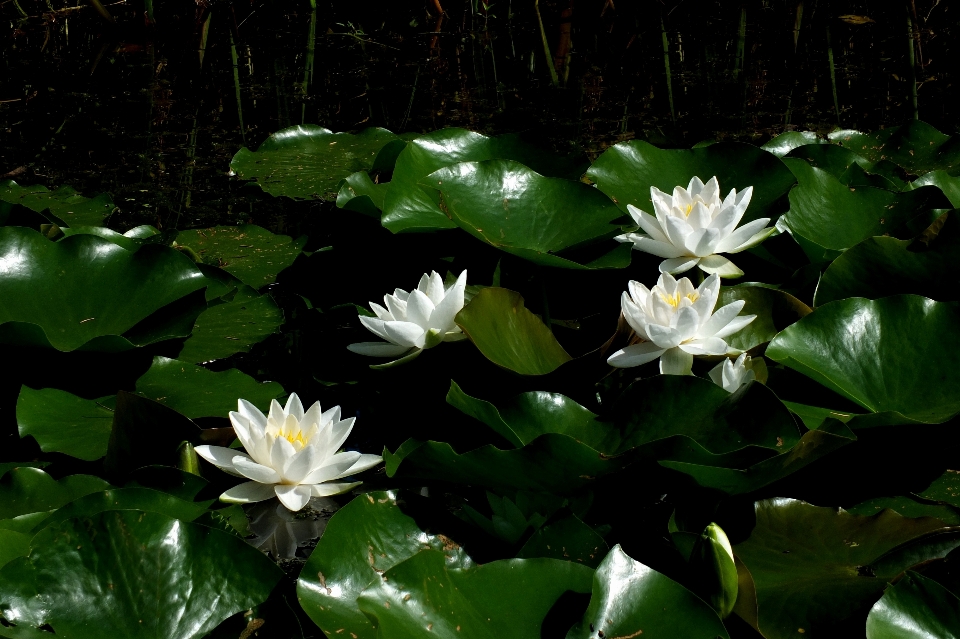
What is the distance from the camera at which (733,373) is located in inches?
47.4

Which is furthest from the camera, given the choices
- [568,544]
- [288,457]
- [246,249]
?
[246,249]

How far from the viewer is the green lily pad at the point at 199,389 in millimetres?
1452

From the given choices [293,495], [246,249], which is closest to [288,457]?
[293,495]

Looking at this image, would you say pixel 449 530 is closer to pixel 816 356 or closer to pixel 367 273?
pixel 816 356

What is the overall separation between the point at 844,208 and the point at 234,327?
1.20 m

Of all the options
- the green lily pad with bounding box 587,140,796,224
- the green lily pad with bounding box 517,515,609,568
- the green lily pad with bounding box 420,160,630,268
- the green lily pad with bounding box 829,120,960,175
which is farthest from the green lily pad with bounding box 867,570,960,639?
the green lily pad with bounding box 829,120,960,175

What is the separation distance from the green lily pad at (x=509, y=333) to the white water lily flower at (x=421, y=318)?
0.20 feet

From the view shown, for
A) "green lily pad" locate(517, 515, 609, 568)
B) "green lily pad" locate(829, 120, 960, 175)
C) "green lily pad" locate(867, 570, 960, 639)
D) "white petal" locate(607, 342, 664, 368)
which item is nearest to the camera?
"green lily pad" locate(867, 570, 960, 639)

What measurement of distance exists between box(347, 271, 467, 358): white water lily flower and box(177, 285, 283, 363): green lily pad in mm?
397

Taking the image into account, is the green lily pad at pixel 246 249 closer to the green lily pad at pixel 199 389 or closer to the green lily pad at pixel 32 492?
the green lily pad at pixel 199 389

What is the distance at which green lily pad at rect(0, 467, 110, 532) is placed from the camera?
114 centimetres

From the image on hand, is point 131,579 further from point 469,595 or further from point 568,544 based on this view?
point 568,544

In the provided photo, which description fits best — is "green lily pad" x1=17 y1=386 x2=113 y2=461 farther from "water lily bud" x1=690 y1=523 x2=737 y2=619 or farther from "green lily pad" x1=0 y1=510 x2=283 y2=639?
"water lily bud" x1=690 y1=523 x2=737 y2=619

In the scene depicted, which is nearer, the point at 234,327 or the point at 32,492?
the point at 32,492
